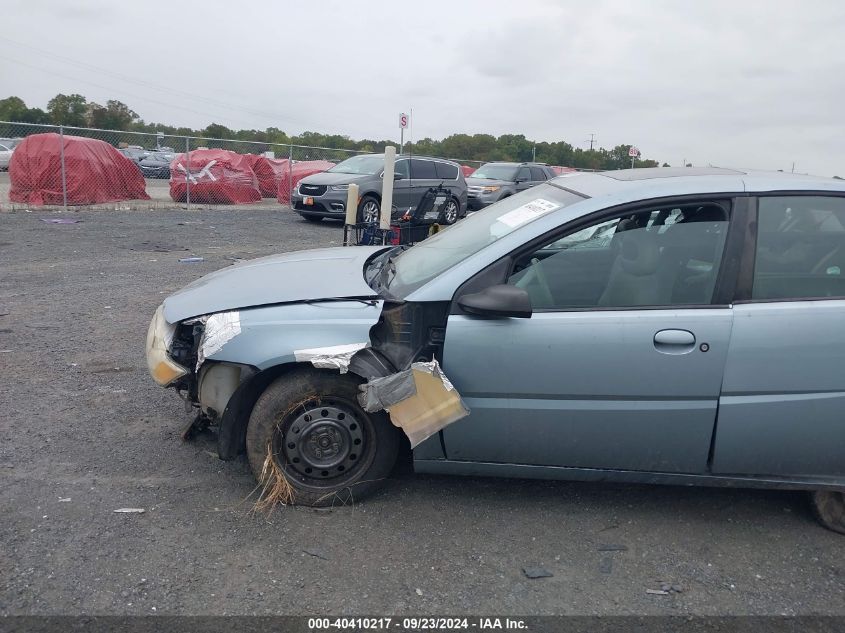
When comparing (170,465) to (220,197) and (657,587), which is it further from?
(220,197)

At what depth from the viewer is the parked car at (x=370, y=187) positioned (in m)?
16.5

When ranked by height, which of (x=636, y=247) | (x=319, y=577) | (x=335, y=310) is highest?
(x=636, y=247)

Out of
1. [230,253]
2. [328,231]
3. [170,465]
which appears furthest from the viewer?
[328,231]

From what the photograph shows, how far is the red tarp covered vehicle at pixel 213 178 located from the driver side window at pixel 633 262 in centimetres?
1677

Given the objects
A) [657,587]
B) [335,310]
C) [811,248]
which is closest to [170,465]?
[335,310]

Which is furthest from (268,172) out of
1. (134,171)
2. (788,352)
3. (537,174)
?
(788,352)

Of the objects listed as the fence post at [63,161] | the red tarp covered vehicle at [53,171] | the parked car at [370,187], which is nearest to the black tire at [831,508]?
the parked car at [370,187]

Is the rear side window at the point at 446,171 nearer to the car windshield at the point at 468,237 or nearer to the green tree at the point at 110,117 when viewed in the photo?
the car windshield at the point at 468,237

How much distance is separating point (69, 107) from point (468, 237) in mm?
54107

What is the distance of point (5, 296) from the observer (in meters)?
7.43

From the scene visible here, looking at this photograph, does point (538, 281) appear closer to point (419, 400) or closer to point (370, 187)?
point (419, 400)

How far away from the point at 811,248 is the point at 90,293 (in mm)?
7041

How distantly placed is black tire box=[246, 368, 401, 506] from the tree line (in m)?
19.8

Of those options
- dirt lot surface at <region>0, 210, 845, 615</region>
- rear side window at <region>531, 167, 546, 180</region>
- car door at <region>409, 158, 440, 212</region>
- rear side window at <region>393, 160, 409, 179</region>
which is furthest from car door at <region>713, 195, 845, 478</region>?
rear side window at <region>531, 167, 546, 180</region>
